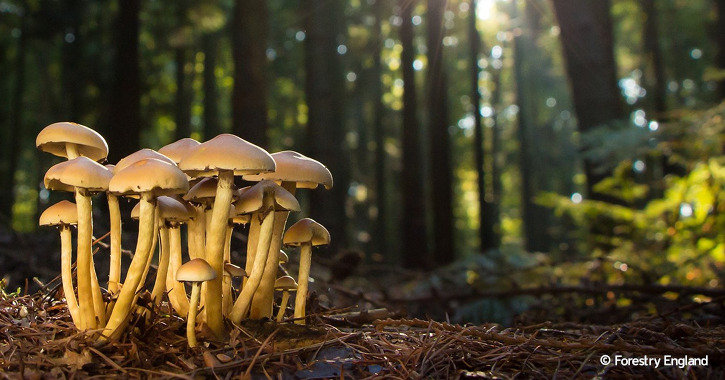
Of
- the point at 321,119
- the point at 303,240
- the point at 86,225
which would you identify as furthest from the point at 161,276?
the point at 321,119

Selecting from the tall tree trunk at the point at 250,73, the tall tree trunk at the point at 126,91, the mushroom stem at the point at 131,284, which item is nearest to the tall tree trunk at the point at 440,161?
the tall tree trunk at the point at 250,73

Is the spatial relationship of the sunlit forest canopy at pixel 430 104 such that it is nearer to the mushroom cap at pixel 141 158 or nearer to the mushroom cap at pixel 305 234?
the mushroom cap at pixel 305 234

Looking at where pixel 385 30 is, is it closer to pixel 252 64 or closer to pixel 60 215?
pixel 252 64

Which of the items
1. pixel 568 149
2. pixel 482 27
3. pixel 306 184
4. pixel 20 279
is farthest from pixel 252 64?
pixel 568 149

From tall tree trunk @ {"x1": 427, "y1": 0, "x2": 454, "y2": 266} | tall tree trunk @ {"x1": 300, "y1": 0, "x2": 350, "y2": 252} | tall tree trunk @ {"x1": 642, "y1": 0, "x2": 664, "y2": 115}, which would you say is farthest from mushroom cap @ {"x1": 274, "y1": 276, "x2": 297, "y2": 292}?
tall tree trunk @ {"x1": 642, "y1": 0, "x2": 664, "y2": 115}

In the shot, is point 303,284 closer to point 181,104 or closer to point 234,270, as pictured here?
point 234,270

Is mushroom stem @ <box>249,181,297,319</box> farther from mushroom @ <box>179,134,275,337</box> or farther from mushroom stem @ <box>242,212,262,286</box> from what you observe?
mushroom @ <box>179,134,275,337</box>
